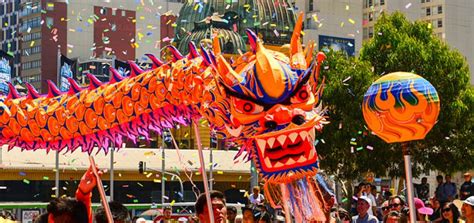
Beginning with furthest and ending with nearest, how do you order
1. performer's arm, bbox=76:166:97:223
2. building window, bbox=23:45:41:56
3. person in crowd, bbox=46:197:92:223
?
building window, bbox=23:45:41:56 → performer's arm, bbox=76:166:97:223 → person in crowd, bbox=46:197:92:223

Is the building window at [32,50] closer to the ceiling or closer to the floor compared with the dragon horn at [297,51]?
closer to the ceiling

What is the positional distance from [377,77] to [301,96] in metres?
24.2

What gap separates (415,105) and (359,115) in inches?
992

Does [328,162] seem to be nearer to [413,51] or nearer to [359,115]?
[359,115]

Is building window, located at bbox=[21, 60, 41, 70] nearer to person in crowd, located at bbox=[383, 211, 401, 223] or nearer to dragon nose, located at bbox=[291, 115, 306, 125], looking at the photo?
person in crowd, located at bbox=[383, 211, 401, 223]

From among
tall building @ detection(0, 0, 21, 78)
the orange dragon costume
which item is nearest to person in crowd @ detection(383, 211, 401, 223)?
the orange dragon costume

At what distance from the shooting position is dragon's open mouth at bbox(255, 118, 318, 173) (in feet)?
28.0

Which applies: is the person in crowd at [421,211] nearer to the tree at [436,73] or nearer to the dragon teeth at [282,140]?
the dragon teeth at [282,140]

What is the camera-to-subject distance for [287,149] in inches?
339

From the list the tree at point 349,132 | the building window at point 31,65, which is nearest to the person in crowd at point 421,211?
the tree at point 349,132

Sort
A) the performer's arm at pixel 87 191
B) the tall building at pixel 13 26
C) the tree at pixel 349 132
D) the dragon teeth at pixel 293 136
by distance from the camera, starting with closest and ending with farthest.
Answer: the performer's arm at pixel 87 191
the dragon teeth at pixel 293 136
the tree at pixel 349 132
the tall building at pixel 13 26

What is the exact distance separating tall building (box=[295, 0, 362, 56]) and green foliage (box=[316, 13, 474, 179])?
4055 cm

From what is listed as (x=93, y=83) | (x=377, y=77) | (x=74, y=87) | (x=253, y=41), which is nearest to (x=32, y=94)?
(x=74, y=87)

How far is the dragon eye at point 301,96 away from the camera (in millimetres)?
8922
